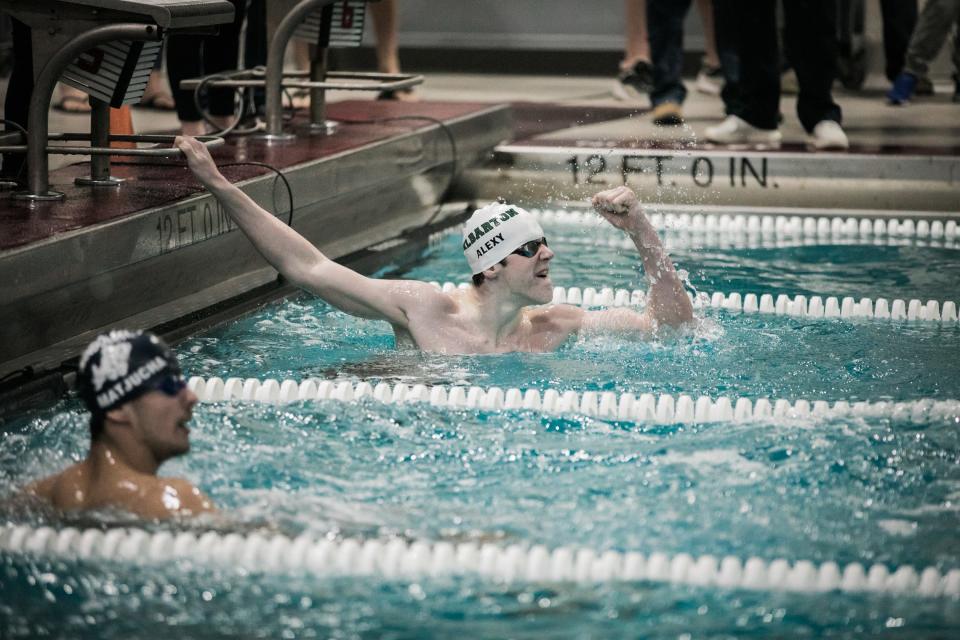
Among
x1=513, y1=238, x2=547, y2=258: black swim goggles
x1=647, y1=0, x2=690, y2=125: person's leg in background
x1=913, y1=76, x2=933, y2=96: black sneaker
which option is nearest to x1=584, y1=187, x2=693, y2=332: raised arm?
x1=513, y1=238, x2=547, y2=258: black swim goggles

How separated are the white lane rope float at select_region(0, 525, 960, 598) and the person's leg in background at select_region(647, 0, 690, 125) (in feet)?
17.0

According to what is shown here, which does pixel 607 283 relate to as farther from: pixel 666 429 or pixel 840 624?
pixel 840 624

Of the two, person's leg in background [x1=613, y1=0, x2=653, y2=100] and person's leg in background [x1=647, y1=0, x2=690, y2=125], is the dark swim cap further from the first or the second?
person's leg in background [x1=613, y1=0, x2=653, y2=100]

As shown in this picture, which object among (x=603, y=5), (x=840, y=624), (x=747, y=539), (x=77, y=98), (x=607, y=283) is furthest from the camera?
(x=603, y=5)

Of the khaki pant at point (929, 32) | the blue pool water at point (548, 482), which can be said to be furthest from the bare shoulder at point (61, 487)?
the khaki pant at point (929, 32)

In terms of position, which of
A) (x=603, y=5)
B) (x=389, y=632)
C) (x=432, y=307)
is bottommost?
(x=389, y=632)

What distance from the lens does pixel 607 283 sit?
17.9 ft

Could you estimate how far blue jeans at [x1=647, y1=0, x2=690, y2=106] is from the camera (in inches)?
296

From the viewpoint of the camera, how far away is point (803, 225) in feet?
20.4

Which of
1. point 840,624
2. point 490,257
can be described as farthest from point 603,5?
point 840,624

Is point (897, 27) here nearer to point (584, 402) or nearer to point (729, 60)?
point (729, 60)

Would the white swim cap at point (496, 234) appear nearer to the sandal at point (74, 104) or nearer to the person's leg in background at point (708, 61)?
the sandal at point (74, 104)

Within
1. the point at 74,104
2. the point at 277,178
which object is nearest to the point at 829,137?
the point at 277,178

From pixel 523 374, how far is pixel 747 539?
4.03ft
